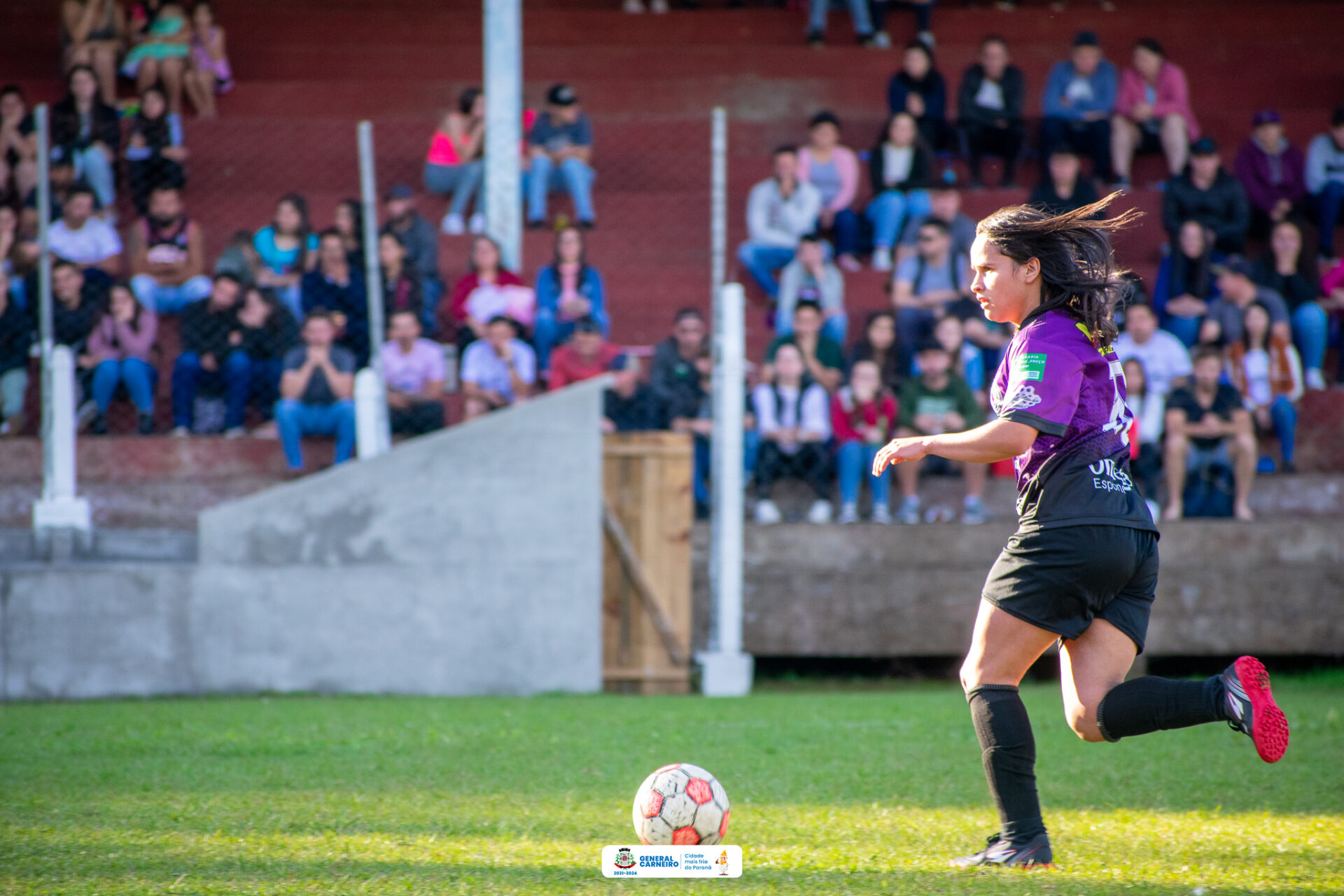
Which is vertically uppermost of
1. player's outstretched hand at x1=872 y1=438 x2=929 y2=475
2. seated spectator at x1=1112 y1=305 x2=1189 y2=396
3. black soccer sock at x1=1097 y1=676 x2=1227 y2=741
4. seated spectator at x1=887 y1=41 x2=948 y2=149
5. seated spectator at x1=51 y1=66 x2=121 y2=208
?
seated spectator at x1=887 y1=41 x2=948 y2=149

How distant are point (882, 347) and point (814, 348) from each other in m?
0.54

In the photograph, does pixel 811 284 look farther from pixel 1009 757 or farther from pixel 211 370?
pixel 1009 757

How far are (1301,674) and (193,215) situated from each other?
10392mm

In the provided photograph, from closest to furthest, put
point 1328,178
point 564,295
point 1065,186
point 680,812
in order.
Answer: point 680,812, point 564,295, point 1065,186, point 1328,178

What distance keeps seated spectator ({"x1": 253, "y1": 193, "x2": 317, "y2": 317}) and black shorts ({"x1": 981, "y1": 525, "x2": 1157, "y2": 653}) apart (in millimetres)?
8375

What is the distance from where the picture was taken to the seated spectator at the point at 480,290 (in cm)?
1020

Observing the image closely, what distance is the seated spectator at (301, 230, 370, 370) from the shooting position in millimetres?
10141

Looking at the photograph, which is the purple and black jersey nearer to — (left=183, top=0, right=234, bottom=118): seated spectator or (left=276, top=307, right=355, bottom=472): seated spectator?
(left=276, top=307, right=355, bottom=472): seated spectator

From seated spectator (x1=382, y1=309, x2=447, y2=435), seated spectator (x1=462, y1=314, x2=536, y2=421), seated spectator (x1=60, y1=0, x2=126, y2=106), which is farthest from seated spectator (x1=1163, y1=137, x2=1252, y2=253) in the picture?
seated spectator (x1=60, y1=0, x2=126, y2=106)

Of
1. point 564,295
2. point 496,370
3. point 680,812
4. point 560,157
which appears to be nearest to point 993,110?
point 560,157

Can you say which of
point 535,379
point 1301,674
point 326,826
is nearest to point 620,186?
point 535,379

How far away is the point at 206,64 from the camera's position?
1388cm

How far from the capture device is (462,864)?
3.73m

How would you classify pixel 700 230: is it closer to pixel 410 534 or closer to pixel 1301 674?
pixel 410 534
